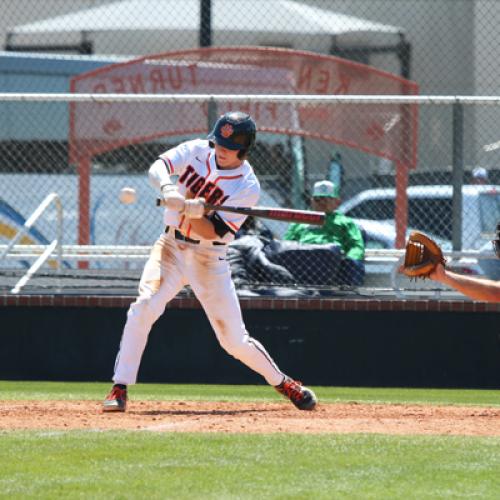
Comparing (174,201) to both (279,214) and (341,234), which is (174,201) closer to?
(279,214)

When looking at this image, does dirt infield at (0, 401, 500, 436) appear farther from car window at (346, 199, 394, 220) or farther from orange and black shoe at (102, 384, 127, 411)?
car window at (346, 199, 394, 220)

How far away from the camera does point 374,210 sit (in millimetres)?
12086

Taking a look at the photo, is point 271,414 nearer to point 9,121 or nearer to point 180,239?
point 180,239

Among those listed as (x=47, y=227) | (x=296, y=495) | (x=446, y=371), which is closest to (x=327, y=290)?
(x=446, y=371)

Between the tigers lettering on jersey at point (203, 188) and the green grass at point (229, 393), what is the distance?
5.97 feet

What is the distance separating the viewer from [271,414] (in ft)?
26.6

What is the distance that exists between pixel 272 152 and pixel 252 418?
5.01 meters

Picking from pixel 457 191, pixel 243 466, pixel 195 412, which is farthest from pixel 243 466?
pixel 457 191

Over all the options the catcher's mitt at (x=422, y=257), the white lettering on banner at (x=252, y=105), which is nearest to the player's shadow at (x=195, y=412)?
the catcher's mitt at (x=422, y=257)

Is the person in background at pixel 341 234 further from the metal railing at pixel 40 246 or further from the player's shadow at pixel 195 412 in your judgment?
the player's shadow at pixel 195 412

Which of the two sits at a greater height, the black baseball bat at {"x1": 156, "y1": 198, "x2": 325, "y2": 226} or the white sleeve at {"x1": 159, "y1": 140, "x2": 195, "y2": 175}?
the white sleeve at {"x1": 159, "y1": 140, "x2": 195, "y2": 175}

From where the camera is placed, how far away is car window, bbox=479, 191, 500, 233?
11461mm

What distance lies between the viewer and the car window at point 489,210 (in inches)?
451

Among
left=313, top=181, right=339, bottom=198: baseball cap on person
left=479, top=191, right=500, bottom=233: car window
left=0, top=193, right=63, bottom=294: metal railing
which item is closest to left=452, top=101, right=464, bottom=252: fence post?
left=479, top=191, right=500, bottom=233: car window
